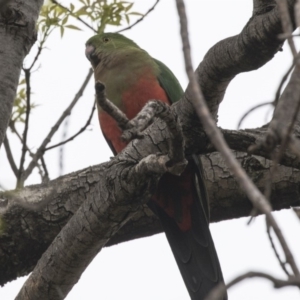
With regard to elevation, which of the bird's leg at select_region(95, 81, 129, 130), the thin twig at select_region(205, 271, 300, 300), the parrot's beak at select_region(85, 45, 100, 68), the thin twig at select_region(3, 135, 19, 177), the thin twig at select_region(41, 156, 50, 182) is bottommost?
the thin twig at select_region(205, 271, 300, 300)

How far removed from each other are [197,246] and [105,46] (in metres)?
1.74

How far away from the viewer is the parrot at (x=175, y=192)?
11.5 feet

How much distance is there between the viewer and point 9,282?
343 cm

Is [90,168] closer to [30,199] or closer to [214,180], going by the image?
[30,199]

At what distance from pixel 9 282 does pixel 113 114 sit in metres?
1.82

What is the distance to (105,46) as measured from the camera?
4539 mm

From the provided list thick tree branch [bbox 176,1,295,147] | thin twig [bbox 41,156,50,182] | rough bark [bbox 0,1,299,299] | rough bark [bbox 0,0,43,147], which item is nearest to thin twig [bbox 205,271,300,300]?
rough bark [bbox 0,1,299,299]

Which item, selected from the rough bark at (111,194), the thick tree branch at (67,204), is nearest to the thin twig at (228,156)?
the rough bark at (111,194)

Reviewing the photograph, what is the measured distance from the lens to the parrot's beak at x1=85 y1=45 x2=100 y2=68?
4.50 metres

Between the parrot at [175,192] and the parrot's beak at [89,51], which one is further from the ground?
the parrot's beak at [89,51]

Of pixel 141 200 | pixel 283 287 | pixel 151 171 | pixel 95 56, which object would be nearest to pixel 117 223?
pixel 141 200

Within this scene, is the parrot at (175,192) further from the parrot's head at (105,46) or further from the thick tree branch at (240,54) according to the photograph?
the thick tree branch at (240,54)

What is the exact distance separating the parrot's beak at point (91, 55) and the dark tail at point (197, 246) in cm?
137

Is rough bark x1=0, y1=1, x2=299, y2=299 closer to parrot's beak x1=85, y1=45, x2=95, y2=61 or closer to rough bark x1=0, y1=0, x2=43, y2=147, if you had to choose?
rough bark x1=0, y1=0, x2=43, y2=147
